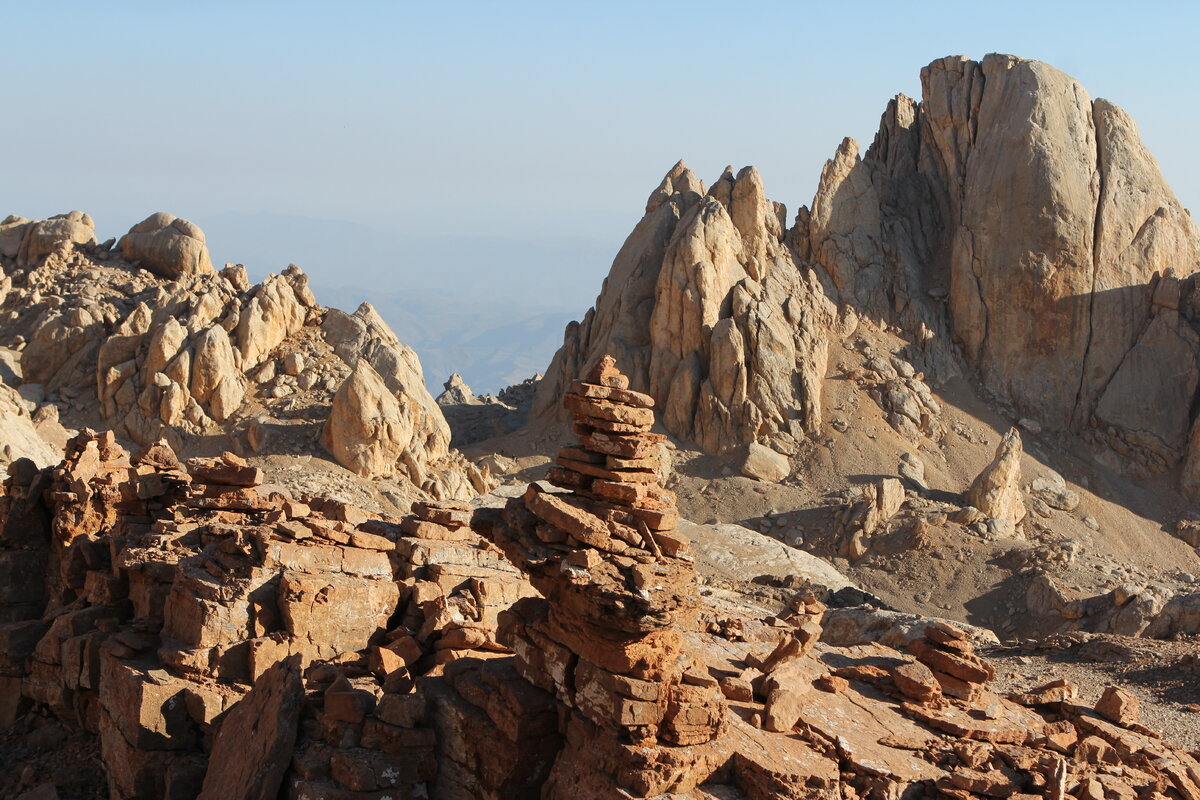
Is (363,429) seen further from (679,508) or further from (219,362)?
(679,508)

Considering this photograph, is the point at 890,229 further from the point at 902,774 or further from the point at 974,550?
the point at 902,774

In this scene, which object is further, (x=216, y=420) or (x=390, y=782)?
(x=216, y=420)

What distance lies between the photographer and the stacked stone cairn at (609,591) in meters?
12.4

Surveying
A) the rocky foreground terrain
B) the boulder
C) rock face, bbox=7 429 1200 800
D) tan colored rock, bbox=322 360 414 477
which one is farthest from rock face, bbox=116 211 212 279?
the boulder

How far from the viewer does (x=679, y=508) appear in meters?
39.9

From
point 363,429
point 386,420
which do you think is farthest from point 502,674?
point 386,420

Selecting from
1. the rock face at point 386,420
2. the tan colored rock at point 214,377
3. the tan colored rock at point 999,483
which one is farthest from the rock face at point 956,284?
the tan colored rock at point 214,377

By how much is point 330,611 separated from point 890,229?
37455 millimetres

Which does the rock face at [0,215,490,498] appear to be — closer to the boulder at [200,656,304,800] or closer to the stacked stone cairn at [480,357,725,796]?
the boulder at [200,656,304,800]

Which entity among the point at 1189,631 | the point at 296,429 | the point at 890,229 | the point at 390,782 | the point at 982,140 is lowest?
the point at 390,782

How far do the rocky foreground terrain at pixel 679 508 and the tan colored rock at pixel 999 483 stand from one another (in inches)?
5.5

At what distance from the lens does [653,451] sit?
45.8ft

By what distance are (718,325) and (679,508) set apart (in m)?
7.67

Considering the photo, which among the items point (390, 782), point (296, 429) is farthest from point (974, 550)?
point (390, 782)
